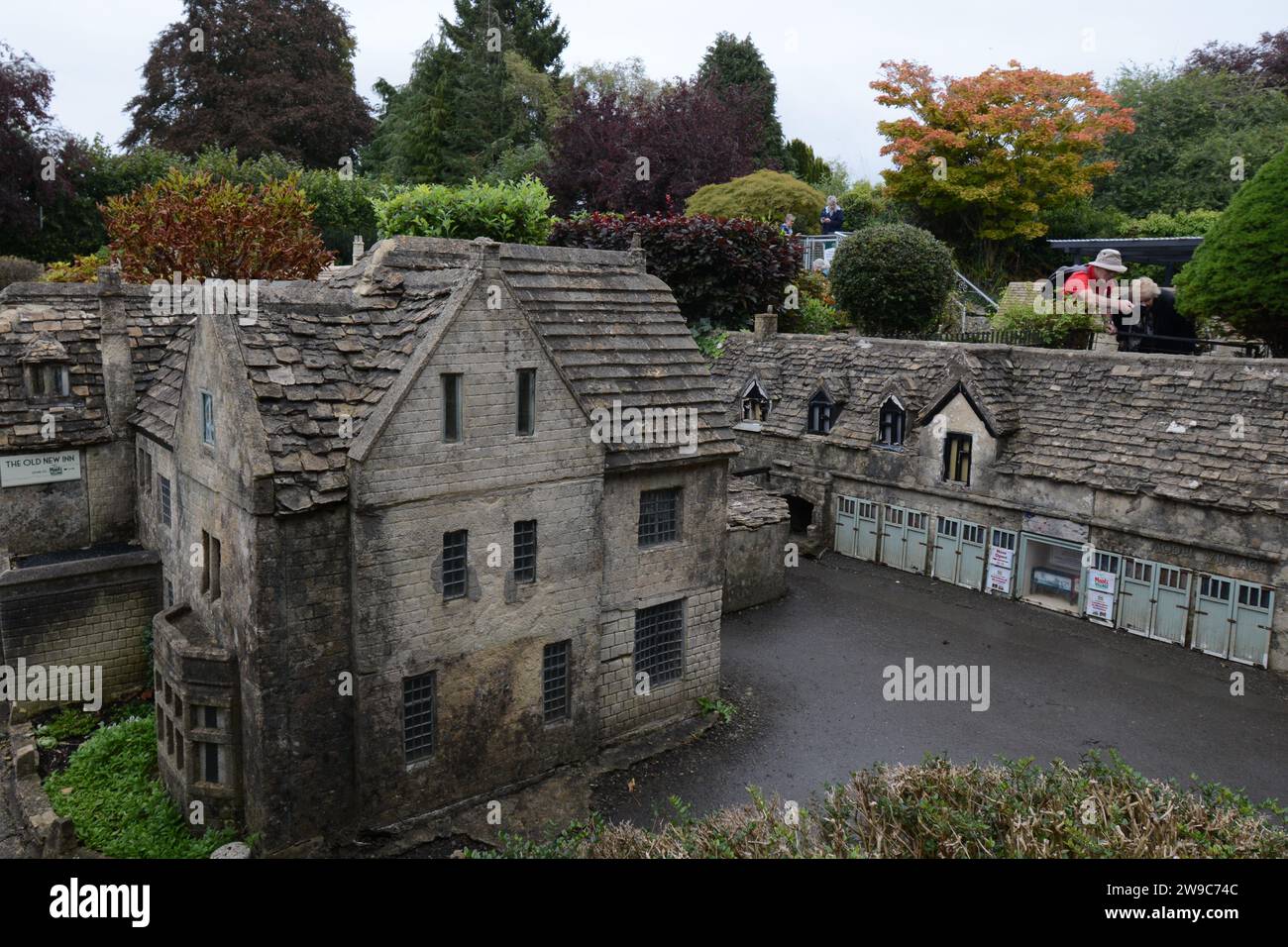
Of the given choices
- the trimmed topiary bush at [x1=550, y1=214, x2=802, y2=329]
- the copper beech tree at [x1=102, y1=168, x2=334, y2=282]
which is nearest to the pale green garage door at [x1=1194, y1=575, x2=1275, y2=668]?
the trimmed topiary bush at [x1=550, y1=214, x2=802, y2=329]

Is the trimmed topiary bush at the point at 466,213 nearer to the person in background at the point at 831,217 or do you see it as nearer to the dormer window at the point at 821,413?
the dormer window at the point at 821,413

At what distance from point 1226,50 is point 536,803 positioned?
67.4 meters

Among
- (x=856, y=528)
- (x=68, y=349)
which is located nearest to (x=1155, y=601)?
(x=856, y=528)

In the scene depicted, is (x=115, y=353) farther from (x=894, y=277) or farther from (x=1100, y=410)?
(x=894, y=277)

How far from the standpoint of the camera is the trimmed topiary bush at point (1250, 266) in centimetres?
2672

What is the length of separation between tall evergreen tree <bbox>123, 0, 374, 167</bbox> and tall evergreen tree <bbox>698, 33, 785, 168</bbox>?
91.5 feet

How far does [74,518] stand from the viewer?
22828 mm

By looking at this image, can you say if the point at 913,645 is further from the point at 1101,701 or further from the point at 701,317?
the point at 701,317

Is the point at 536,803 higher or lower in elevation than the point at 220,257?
lower

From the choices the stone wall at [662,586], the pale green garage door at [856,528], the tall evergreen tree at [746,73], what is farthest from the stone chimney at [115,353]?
the tall evergreen tree at [746,73]

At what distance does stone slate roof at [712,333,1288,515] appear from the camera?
23938mm

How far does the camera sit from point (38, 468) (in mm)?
22078

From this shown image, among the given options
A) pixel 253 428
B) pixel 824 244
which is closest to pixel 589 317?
pixel 253 428

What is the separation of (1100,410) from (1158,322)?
637 centimetres
